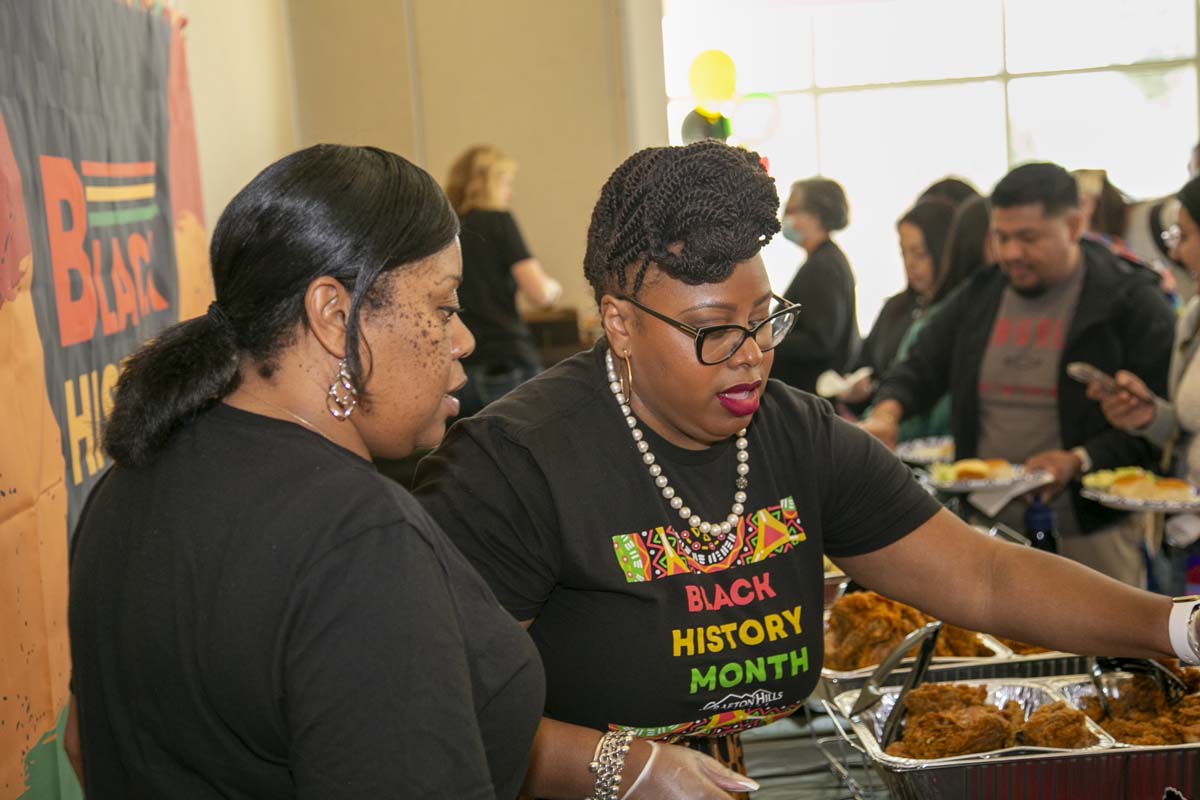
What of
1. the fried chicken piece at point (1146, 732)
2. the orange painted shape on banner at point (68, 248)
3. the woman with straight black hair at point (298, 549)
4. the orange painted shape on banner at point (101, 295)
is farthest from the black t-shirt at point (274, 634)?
the orange painted shape on banner at point (101, 295)

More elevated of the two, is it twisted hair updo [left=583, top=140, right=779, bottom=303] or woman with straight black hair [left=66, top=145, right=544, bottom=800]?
twisted hair updo [left=583, top=140, right=779, bottom=303]

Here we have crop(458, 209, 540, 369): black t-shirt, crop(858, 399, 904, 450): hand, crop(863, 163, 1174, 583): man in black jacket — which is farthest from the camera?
crop(458, 209, 540, 369): black t-shirt

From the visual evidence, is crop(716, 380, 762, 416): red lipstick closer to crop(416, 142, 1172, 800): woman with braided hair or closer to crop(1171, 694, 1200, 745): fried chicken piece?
crop(416, 142, 1172, 800): woman with braided hair

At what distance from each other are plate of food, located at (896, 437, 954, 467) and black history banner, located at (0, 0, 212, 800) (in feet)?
6.23

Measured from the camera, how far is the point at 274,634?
2.41 feet

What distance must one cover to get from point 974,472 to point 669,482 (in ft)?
4.98

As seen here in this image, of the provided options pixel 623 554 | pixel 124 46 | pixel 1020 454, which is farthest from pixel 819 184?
pixel 623 554

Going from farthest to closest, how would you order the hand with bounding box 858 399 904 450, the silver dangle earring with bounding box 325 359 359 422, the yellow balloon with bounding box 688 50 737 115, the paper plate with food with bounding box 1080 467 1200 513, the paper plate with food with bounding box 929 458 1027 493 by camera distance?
the yellow balloon with bounding box 688 50 737 115, the hand with bounding box 858 399 904 450, the paper plate with food with bounding box 929 458 1027 493, the paper plate with food with bounding box 1080 467 1200 513, the silver dangle earring with bounding box 325 359 359 422

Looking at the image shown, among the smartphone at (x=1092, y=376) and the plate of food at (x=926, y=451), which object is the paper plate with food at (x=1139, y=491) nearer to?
the smartphone at (x=1092, y=376)

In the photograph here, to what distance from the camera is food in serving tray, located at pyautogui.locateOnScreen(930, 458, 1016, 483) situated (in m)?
2.56

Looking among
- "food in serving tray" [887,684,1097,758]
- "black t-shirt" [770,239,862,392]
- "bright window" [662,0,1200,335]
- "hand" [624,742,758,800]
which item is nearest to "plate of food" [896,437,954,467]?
"black t-shirt" [770,239,862,392]

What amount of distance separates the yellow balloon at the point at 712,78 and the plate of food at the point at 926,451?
1.47m

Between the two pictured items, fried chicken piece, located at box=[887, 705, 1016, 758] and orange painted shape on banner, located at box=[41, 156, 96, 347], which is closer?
fried chicken piece, located at box=[887, 705, 1016, 758]

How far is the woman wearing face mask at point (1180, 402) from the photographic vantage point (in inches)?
99.0
